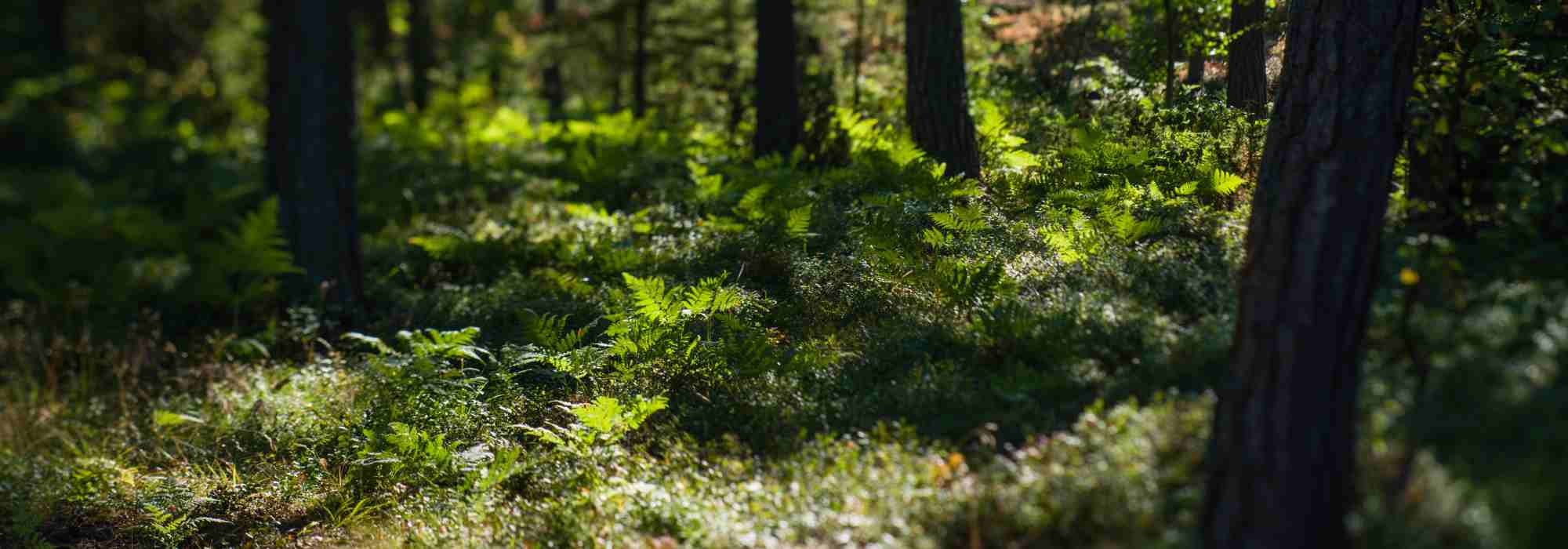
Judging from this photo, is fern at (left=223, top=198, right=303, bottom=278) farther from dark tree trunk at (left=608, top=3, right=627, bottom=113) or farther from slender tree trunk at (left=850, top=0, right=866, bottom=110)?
dark tree trunk at (left=608, top=3, right=627, bottom=113)

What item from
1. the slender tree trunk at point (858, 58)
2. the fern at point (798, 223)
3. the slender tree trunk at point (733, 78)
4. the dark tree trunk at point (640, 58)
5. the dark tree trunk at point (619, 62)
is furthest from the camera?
the dark tree trunk at point (619, 62)

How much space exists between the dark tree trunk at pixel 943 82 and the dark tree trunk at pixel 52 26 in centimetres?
2275

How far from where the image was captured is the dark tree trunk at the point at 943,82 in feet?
26.7

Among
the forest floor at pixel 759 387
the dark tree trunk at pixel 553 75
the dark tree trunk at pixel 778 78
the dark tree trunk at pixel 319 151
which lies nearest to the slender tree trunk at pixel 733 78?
the dark tree trunk at pixel 778 78

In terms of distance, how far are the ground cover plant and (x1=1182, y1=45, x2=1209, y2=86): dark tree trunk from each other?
0.04 meters

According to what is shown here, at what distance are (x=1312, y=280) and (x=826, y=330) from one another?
9.61 feet

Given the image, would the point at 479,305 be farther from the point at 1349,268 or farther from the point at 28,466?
the point at 1349,268

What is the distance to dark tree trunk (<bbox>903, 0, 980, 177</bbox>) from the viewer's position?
8.15 metres

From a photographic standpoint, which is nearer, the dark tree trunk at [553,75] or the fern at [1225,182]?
the fern at [1225,182]

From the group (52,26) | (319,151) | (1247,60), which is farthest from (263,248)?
(52,26)

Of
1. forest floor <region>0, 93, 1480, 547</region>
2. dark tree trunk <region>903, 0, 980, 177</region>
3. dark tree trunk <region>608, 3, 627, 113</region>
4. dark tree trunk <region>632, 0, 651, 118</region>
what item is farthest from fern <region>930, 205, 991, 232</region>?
dark tree trunk <region>608, 3, 627, 113</region>

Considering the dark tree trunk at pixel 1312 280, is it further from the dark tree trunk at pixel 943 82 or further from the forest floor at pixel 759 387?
the dark tree trunk at pixel 943 82

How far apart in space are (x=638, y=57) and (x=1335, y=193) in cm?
1232

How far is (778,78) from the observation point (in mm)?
10531
